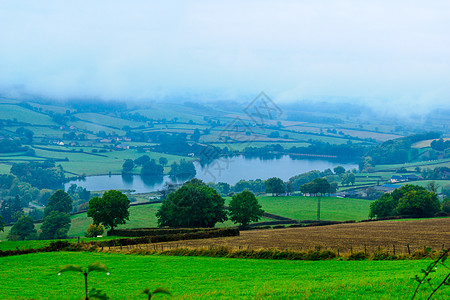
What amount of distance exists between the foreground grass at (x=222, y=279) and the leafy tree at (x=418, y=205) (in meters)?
46.5

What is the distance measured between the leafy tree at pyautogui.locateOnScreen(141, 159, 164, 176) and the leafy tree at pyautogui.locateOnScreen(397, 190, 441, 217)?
118 m

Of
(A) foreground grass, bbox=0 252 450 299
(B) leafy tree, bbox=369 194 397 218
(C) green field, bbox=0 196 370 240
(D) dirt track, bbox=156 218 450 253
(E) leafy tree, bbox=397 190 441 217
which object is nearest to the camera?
(A) foreground grass, bbox=0 252 450 299

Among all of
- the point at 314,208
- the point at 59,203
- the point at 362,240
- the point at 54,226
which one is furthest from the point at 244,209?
the point at 59,203

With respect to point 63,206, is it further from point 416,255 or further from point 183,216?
point 416,255

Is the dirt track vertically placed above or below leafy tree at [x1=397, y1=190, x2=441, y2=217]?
below

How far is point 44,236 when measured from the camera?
244ft

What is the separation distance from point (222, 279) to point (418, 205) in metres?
52.6

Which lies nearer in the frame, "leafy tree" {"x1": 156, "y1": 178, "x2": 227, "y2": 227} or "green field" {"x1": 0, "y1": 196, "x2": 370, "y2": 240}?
"leafy tree" {"x1": 156, "y1": 178, "x2": 227, "y2": 227}

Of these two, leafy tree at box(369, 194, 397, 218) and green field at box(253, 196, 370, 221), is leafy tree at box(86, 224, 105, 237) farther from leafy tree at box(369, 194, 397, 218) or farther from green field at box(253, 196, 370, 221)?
leafy tree at box(369, 194, 397, 218)

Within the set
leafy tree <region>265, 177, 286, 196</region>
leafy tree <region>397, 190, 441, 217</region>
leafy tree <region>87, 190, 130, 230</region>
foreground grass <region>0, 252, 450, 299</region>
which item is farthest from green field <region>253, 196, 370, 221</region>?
foreground grass <region>0, 252, 450, 299</region>

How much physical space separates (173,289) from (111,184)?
143m

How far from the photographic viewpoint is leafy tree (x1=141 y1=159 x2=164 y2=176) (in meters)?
174

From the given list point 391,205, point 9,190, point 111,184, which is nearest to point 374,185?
point 391,205

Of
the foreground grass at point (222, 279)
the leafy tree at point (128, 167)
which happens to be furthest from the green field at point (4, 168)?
the foreground grass at point (222, 279)
